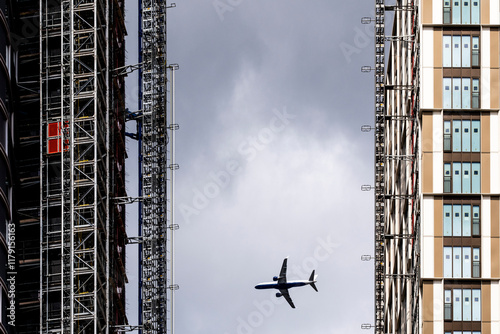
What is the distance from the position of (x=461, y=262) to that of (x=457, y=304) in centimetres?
365

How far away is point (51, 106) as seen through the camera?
479 ft

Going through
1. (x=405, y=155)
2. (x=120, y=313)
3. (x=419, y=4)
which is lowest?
(x=120, y=313)

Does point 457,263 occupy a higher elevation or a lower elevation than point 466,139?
lower

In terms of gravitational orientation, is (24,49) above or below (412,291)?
above

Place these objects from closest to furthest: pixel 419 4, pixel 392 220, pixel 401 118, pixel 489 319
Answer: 1. pixel 489 319
2. pixel 419 4
3. pixel 401 118
4. pixel 392 220

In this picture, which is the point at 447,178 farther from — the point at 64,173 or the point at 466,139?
the point at 64,173

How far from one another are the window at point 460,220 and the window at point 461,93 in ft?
30.0

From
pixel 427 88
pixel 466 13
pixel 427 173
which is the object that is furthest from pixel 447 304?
pixel 466 13

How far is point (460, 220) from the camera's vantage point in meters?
143

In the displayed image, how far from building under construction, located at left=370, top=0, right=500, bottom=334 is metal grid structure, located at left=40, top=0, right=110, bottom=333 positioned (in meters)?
28.4

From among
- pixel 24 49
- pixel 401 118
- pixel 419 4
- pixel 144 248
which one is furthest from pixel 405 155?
pixel 24 49

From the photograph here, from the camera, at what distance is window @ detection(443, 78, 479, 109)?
479 feet

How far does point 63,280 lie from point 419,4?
40.8 meters

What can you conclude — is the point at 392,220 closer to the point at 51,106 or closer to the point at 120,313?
the point at 120,313
